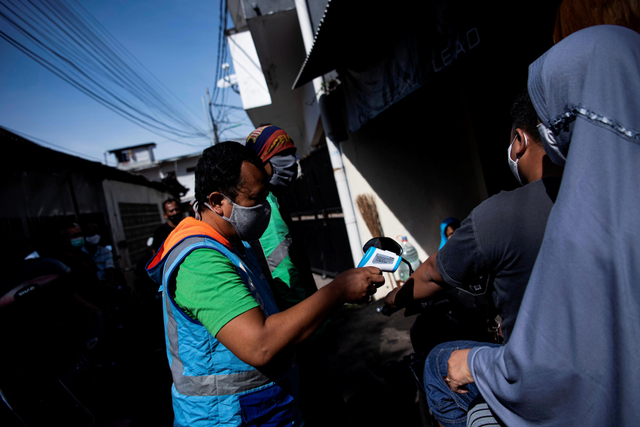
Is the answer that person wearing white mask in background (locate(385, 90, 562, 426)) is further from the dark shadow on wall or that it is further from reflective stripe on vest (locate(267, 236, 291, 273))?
the dark shadow on wall

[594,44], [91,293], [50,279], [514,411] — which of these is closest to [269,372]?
[514,411]

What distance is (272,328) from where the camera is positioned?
3.46ft

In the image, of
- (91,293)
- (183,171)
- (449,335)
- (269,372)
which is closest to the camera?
Result: (269,372)

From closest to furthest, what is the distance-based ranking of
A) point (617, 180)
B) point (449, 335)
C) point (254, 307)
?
1. point (617, 180)
2. point (254, 307)
3. point (449, 335)

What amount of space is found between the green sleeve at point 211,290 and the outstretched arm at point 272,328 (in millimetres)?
34

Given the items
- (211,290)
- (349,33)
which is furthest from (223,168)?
(349,33)

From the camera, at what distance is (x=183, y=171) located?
33938 millimetres

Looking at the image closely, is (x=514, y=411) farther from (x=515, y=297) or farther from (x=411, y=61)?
(x=411, y=61)

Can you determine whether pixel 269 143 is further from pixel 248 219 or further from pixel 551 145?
pixel 551 145

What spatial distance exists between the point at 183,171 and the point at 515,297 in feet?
119

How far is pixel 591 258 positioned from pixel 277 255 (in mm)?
1479

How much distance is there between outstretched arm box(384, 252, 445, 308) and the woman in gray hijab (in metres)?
0.65

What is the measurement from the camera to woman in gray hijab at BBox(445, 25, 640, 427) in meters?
0.72

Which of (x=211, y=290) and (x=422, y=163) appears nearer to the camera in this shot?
(x=211, y=290)
